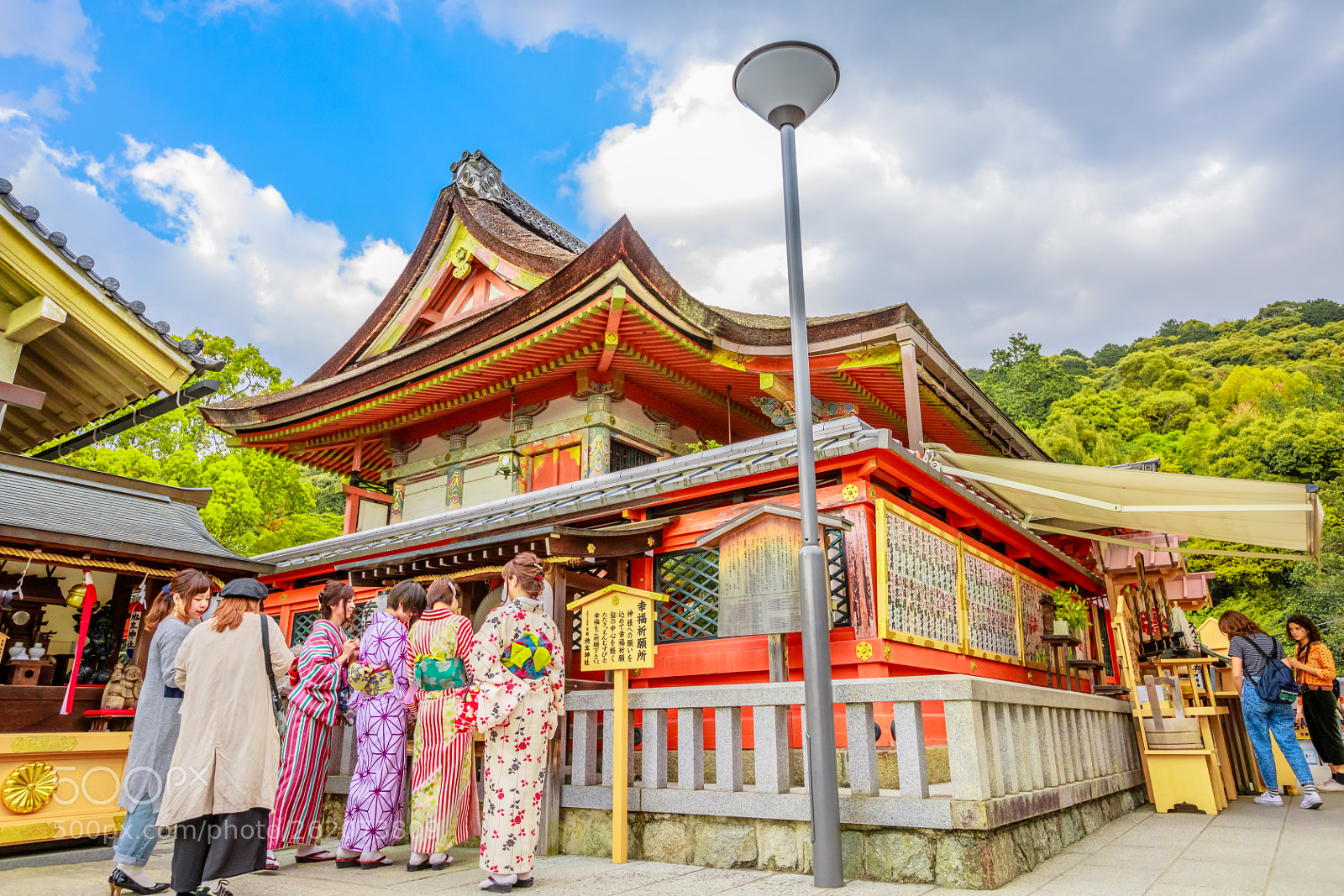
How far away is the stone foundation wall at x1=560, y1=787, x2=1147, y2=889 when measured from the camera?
13.5 feet

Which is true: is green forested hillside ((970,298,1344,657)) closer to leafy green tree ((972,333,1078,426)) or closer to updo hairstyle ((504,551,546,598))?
leafy green tree ((972,333,1078,426))

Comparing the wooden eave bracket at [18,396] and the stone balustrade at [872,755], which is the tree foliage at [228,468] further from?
the stone balustrade at [872,755]

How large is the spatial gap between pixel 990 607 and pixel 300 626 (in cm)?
953

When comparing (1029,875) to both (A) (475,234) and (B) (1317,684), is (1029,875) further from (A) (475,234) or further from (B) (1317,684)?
(A) (475,234)

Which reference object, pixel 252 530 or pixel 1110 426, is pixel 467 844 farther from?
pixel 1110 426

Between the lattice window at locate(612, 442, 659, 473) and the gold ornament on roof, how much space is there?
7.23 meters

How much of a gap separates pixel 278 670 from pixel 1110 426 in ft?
142

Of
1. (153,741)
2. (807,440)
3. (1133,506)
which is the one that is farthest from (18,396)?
(1133,506)

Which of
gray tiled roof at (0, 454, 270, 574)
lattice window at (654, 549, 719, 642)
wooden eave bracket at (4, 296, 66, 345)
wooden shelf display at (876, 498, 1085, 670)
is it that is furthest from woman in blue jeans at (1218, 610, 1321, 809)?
wooden eave bracket at (4, 296, 66, 345)

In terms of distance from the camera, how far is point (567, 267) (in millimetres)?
10086

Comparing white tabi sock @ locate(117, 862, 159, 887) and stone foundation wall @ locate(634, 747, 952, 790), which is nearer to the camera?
white tabi sock @ locate(117, 862, 159, 887)

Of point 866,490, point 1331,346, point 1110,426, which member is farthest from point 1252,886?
point 1331,346

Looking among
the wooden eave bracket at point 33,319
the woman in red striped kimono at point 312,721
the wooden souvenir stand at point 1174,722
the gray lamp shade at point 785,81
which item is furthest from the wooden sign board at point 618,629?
the wooden eave bracket at point 33,319

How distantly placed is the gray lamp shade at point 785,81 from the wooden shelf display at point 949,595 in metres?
3.72
